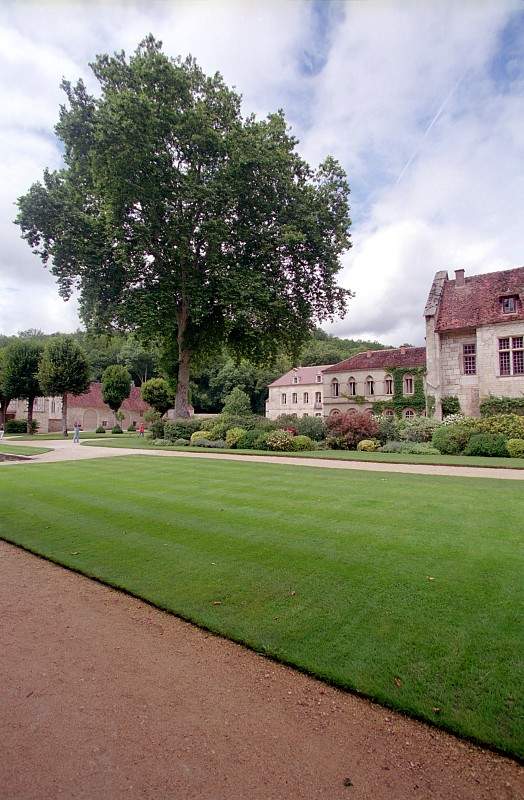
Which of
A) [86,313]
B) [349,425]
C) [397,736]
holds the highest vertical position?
[86,313]

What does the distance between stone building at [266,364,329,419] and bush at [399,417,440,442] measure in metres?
29.5

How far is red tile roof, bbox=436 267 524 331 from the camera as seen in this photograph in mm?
25688

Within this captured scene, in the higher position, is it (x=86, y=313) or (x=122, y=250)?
(x=122, y=250)

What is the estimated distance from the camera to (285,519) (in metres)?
6.24

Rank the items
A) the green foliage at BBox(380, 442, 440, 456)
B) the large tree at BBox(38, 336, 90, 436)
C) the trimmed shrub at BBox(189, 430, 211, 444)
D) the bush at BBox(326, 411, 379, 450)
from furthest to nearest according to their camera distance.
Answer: the large tree at BBox(38, 336, 90, 436), the trimmed shrub at BBox(189, 430, 211, 444), the bush at BBox(326, 411, 379, 450), the green foliage at BBox(380, 442, 440, 456)

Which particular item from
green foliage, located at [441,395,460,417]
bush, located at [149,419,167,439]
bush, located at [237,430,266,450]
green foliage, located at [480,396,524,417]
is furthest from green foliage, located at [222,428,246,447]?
green foliage, located at [480,396,524,417]

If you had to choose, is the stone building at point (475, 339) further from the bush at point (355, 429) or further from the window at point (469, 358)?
the bush at point (355, 429)

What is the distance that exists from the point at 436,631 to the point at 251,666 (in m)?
1.37

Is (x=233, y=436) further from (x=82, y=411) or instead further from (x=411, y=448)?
(x=82, y=411)

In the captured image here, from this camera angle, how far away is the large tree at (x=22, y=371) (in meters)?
38.1

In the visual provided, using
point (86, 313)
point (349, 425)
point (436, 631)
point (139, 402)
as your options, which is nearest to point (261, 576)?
point (436, 631)

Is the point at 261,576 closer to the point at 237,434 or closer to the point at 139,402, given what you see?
the point at 237,434

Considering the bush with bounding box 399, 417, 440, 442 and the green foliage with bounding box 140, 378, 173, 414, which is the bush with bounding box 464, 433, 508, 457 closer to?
the bush with bounding box 399, 417, 440, 442

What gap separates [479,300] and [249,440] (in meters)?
17.2
